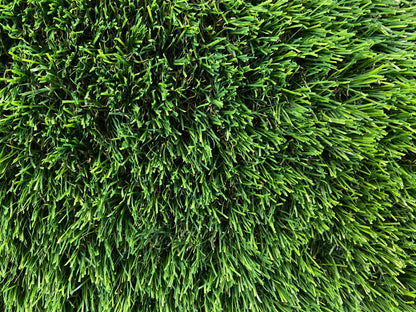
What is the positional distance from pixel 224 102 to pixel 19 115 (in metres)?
0.75

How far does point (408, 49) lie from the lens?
4.25ft

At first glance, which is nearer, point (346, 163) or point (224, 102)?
point (224, 102)

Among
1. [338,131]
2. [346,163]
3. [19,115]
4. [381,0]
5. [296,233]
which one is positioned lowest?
[296,233]

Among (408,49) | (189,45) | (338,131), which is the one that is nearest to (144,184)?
(189,45)

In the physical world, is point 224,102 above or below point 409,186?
above

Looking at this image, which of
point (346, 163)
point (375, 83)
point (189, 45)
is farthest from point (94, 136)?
point (375, 83)

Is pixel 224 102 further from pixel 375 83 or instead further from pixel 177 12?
pixel 375 83

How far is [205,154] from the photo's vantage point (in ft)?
3.67

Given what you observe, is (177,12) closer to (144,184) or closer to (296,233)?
(144,184)

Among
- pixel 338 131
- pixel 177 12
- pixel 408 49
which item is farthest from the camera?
pixel 408 49

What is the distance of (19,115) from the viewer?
1111 mm

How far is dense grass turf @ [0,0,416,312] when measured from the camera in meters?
1.08

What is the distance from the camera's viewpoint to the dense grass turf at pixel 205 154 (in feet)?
3.53

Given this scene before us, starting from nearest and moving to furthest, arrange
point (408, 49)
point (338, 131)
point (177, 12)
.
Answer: point (177, 12), point (338, 131), point (408, 49)
